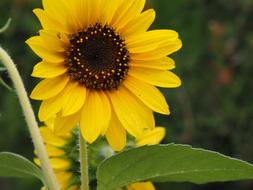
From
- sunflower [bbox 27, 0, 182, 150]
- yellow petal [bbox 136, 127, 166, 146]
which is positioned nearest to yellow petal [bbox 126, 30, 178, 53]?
sunflower [bbox 27, 0, 182, 150]

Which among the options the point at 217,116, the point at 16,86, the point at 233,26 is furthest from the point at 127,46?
the point at 233,26

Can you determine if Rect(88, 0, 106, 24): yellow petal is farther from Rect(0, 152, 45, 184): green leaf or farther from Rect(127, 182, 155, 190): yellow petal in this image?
Rect(127, 182, 155, 190): yellow petal

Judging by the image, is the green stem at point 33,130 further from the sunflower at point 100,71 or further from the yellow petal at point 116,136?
the yellow petal at point 116,136

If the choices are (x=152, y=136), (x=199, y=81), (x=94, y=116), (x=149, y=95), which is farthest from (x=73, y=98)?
(x=199, y=81)

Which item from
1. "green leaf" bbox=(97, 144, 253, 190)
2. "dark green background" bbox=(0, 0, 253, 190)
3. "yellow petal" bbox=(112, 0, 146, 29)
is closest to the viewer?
"green leaf" bbox=(97, 144, 253, 190)

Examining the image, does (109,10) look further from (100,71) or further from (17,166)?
(17,166)
